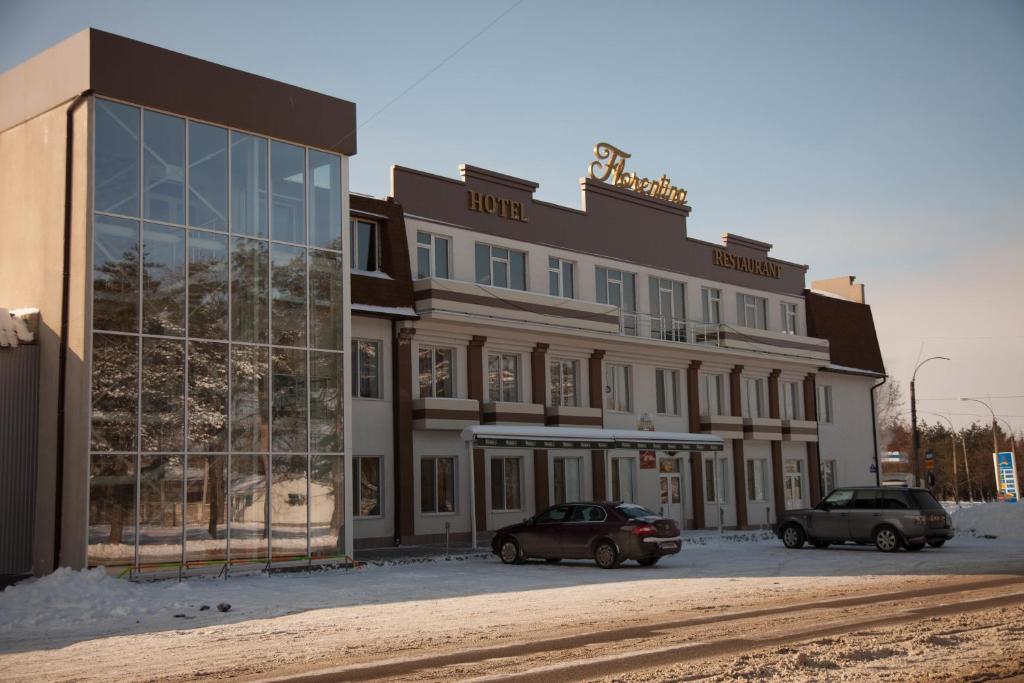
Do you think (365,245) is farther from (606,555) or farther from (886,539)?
(886,539)

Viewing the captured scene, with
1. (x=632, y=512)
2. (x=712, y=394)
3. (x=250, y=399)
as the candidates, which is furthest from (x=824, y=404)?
(x=250, y=399)

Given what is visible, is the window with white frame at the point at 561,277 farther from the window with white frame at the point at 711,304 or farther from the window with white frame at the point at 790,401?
the window with white frame at the point at 790,401

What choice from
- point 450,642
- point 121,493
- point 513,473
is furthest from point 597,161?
point 450,642

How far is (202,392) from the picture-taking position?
2195cm

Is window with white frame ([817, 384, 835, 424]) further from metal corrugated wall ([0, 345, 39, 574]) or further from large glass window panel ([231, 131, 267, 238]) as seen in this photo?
metal corrugated wall ([0, 345, 39, 574])

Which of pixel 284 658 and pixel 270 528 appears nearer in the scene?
pixel 284 658

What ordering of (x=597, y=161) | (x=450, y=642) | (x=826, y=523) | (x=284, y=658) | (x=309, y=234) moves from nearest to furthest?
(x=284, y=658)
(x=450, y=642)
(x=309, y=234)
(x=826, y=523)
(x=597, y=161)

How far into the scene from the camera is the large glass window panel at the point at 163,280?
21.4 meters

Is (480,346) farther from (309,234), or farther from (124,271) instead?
(124,271)

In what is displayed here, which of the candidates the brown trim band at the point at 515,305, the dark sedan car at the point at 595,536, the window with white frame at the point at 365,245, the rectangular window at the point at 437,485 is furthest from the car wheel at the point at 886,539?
the window with white frame at the point at 365,245

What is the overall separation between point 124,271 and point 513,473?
54.1ft

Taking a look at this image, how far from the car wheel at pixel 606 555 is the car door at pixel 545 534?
1.00 metres

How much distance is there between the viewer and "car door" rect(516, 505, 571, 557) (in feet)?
77.7

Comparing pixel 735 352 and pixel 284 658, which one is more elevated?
pixel 735 352
